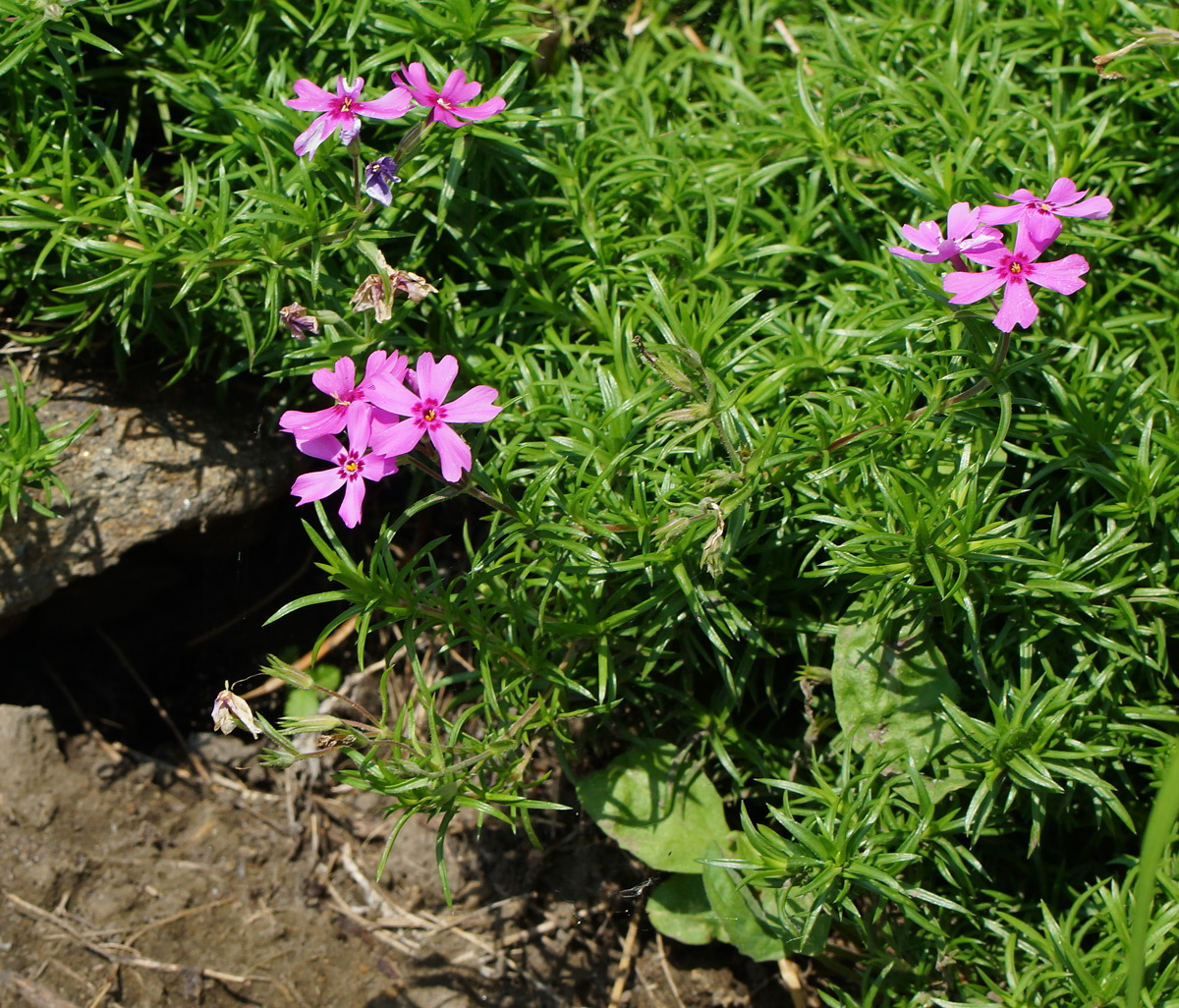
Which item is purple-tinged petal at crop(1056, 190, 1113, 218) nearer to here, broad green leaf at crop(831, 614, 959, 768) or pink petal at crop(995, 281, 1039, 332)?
pink petal at crop(995, 281, 1039, 332)

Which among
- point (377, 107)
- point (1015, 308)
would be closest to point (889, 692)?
point (1015, 308)

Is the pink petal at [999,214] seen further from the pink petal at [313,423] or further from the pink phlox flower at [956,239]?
the pink petal at [313,423]

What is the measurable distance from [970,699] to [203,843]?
239cm

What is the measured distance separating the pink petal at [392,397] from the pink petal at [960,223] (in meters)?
1.18


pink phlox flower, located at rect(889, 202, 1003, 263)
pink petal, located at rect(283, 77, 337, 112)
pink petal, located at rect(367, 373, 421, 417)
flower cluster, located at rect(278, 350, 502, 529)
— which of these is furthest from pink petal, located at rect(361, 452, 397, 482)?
pink phlox flower, located at rect(889, 202, 1003, 263)

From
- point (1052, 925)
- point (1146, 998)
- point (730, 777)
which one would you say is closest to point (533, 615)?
point (730, 777)

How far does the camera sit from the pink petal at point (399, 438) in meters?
1.87

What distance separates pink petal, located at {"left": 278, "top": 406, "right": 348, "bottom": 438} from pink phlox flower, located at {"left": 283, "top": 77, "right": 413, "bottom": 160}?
67 cm

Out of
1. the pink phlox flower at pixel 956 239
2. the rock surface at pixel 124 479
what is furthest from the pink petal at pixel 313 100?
the pink phlox flower at pixel 956 239

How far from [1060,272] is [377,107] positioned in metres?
1.56

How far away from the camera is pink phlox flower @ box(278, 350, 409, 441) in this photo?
1960 mm

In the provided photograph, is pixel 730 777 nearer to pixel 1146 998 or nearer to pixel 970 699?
pixel 970 699

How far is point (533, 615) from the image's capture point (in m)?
2.46

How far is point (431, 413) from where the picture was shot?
195cm
